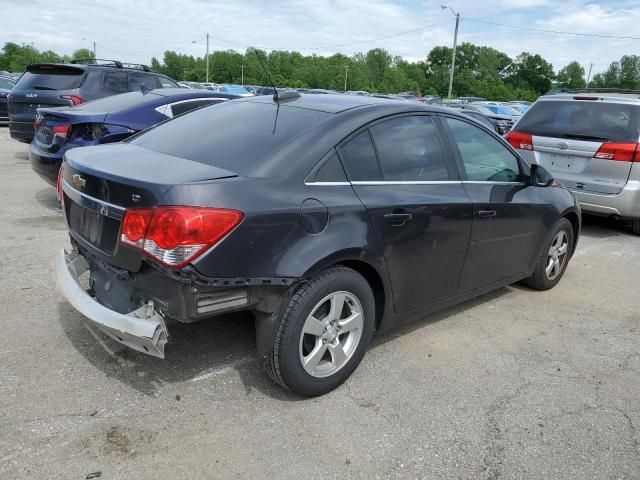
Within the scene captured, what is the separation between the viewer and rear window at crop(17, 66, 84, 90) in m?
8.88

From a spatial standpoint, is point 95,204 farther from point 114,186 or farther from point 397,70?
point 397,70

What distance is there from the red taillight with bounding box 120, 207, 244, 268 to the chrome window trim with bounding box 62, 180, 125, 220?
0.20 metres

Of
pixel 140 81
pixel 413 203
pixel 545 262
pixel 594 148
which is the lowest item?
pixel 545 262

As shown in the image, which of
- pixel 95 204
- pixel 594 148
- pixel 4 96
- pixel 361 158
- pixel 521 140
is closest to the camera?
pixel 95 204

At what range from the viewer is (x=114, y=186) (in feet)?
9.20

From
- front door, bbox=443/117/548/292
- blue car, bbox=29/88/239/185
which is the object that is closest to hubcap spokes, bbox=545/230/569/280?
front door, bbox=443/117/548/292

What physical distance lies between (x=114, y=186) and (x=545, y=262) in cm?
370

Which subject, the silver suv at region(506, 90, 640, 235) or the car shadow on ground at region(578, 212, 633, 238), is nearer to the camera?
the silver suv at region(506, 90, 640, 235)

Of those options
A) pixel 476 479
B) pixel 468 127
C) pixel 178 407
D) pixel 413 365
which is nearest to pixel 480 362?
pixel 413 365

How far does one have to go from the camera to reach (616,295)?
5.23 metres

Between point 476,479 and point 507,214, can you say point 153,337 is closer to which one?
point 476,479

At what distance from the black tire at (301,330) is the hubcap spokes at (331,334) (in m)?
0.03

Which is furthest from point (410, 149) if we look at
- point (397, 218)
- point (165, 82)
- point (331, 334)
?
point (165, 82)

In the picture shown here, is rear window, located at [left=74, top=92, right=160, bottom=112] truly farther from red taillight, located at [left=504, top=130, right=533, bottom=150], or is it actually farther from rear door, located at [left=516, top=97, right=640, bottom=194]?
rear door, located at [left=516, top=97, right=640, bottom=194]
